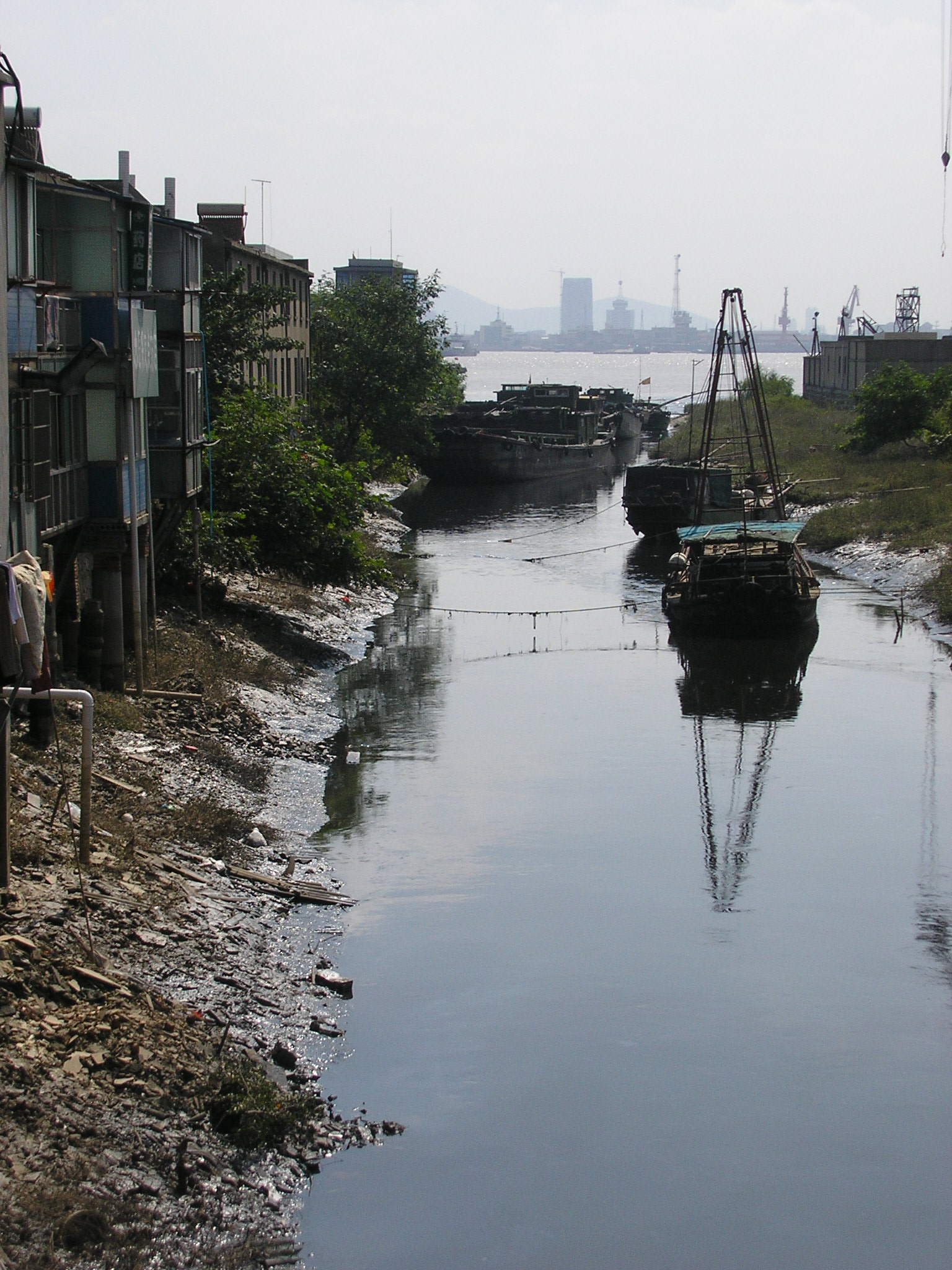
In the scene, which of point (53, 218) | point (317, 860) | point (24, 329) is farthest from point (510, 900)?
point (53, 218)

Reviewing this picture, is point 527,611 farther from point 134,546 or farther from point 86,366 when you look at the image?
point 86,366

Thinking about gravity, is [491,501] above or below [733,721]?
above

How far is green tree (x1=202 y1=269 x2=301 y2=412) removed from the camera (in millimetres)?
34906

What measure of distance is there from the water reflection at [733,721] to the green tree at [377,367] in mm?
29945

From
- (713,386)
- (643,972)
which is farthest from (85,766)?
(713,386)

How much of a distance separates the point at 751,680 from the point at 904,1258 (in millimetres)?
20361

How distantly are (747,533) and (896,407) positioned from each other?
30090mm

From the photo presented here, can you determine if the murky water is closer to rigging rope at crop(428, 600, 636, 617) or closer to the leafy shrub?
the leafy shrub

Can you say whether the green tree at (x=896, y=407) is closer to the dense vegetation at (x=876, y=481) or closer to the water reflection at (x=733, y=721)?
the dense vegetation at (x=876, y=481)

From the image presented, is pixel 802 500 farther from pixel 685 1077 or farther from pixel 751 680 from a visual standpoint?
pixel 685 1077

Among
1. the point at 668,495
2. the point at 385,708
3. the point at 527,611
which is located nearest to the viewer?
the point at 385,708

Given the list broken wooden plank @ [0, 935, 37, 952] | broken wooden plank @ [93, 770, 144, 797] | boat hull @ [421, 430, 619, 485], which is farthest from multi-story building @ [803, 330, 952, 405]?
broken wooden plank @ [0, 935, 37, 952]

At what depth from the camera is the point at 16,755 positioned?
15727mm

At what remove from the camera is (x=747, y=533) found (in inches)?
1443
